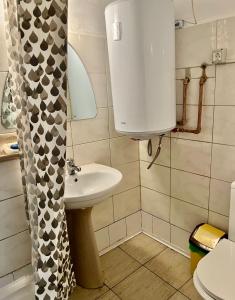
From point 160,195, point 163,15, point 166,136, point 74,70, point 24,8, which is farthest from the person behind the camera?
point 160,195

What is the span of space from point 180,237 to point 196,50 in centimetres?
136

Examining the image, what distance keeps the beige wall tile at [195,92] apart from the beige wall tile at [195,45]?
11cm

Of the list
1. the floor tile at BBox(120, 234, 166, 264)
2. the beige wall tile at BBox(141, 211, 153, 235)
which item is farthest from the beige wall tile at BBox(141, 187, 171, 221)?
the floor tile at BBox(120, 234, 166, 264)

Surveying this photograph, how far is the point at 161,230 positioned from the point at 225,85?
126 cm

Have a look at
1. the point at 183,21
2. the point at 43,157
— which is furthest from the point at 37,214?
the point at 183,21

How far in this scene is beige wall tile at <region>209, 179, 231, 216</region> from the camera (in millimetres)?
1504

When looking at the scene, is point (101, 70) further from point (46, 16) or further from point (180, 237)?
point (180, 237)

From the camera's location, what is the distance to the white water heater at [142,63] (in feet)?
3.98

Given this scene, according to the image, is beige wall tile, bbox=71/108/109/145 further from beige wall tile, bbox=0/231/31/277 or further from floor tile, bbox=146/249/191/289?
floor tile, bbox=146/249/191/289

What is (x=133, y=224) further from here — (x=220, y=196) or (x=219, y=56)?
(x=219, y=56)

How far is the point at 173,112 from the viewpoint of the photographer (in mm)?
1440

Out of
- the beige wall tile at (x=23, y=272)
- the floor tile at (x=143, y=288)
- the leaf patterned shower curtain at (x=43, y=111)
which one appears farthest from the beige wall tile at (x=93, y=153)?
the floor tile at (x=143, y=288)

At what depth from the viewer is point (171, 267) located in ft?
5.73

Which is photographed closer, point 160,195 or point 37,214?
point 37,214
